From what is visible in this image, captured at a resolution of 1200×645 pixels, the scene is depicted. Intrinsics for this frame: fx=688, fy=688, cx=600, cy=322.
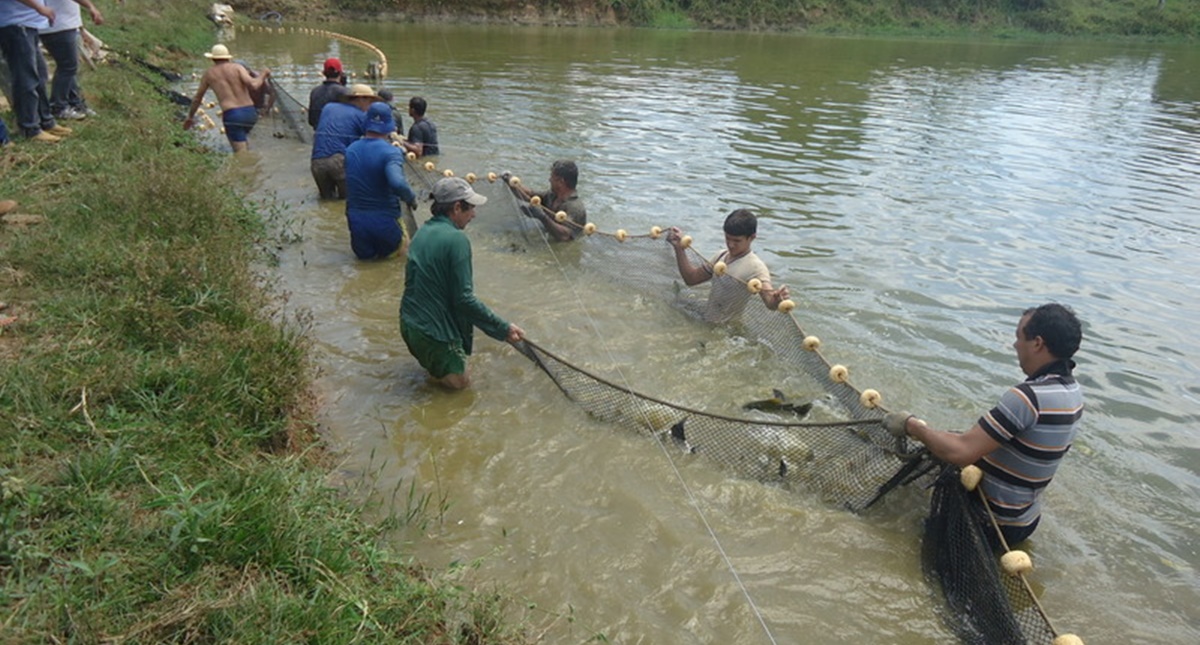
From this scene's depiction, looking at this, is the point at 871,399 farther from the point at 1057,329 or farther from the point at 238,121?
the point at 238,121

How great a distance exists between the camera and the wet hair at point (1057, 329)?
325cm

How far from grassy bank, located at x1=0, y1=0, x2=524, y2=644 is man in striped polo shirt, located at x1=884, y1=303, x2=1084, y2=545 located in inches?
91.3

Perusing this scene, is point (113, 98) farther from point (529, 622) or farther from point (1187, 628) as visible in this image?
point (1187, 628)

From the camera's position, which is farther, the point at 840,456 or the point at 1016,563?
the point at 840,456

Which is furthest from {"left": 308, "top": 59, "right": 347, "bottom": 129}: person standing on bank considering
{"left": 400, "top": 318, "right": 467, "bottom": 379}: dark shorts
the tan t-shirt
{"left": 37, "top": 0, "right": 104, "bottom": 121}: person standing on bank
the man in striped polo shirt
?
the man in striped polo shirt

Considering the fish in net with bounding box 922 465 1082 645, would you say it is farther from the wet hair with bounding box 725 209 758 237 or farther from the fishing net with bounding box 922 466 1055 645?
the wet hair with bounding box 725 209 758 237

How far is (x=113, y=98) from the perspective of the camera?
9828 millimetres

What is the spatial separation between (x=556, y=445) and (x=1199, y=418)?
5081 millimetres

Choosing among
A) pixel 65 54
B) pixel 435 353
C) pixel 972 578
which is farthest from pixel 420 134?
pixel 972 578

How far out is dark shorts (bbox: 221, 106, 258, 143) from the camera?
33.6 ft

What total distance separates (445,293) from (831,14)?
55683 millimetres

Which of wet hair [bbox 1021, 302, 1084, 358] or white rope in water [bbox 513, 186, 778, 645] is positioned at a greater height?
wet hair [bbox 1021, 302, 1084, 358]

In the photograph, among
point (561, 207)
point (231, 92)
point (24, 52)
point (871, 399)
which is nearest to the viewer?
point (871, 399)

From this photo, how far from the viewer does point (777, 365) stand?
19.1ft
